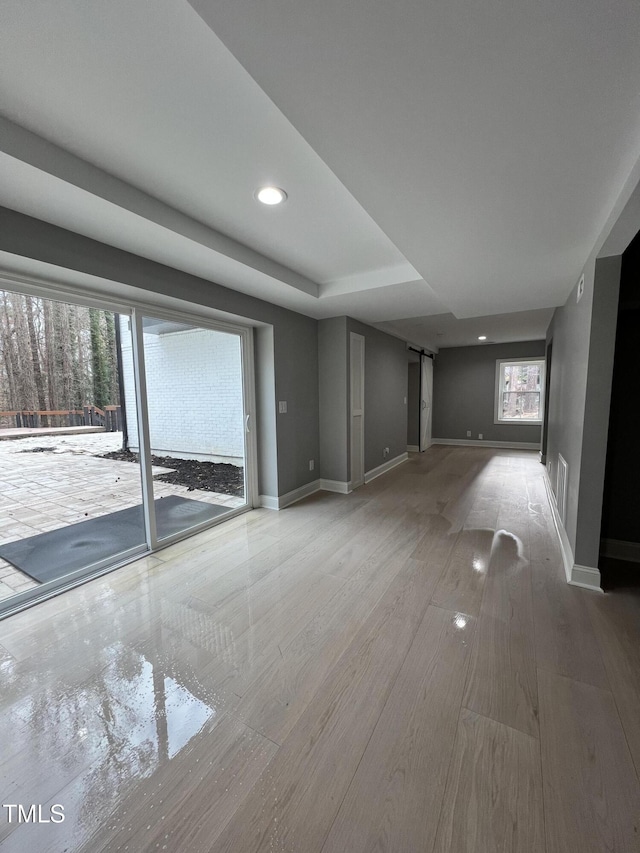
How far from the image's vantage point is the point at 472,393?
7.89m

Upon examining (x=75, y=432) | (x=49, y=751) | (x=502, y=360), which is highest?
(x=502, y=360)

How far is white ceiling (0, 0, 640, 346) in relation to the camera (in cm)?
91

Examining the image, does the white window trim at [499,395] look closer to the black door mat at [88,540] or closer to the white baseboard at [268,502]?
the white baseboard at [268,502]

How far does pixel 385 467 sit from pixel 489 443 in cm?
356

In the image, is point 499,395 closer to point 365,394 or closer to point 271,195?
point 365,394

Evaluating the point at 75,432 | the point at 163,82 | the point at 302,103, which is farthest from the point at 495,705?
the point at 75,432

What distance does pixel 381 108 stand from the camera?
114 centimetres

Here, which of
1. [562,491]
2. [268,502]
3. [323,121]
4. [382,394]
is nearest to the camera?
[323,121]

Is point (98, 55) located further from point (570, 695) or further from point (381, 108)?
point (570, 695)

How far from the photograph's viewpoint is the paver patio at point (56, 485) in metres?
2.11

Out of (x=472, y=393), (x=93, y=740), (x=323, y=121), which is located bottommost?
(x=93, y=740)

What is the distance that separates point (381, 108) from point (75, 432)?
2.61m

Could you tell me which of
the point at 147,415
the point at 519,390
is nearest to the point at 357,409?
the point at 147,415

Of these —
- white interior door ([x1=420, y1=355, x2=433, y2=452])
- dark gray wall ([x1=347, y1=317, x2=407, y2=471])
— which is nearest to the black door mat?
dark gray wall ([x1=347, y1=317, x2=407, y2=471])
